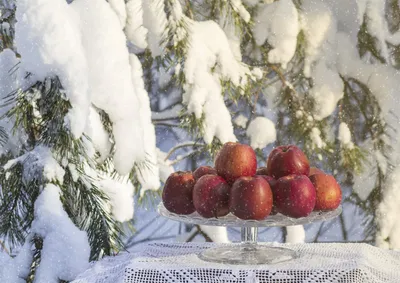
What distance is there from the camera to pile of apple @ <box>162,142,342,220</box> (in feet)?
3.86

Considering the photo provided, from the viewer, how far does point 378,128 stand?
2.41 meters

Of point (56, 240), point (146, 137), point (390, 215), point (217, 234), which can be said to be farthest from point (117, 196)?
point (390, 215)

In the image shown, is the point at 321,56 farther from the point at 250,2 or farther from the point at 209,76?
the point at 209,76

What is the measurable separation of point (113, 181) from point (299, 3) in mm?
916

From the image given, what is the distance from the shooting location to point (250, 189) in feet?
3.84

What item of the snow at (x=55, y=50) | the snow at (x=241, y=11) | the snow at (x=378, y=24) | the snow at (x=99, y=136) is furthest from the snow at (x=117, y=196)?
the snow at (x=378, y=24)

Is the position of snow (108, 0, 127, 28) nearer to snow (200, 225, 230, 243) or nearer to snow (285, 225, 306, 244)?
snow (200, 225, 230, 243)

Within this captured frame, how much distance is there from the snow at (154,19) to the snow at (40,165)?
52cm

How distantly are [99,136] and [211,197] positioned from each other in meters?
0.58

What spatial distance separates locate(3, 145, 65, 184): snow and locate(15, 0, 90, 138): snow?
0.37 ft

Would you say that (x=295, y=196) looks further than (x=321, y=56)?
No

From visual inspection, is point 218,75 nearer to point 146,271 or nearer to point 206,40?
point 206,40

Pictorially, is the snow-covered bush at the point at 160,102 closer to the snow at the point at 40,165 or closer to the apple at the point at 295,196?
the snow at the point at 40,165

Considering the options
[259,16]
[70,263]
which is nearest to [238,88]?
[259,16]
